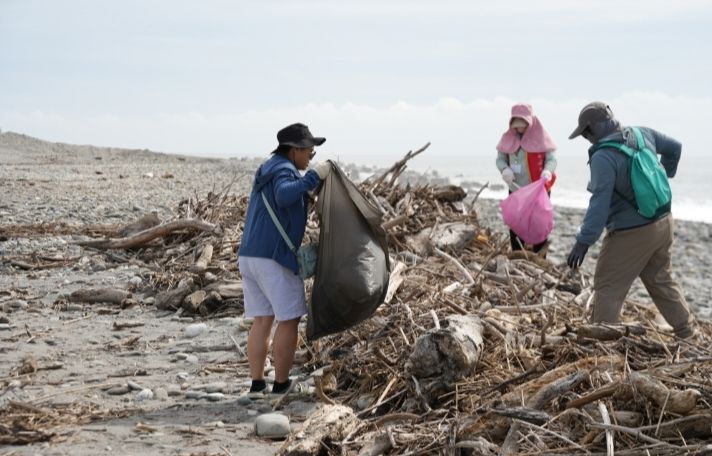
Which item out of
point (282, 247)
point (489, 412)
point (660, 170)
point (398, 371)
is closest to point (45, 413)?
point (282, 247)

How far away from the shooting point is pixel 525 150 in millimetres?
9562

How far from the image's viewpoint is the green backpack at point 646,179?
6445mm

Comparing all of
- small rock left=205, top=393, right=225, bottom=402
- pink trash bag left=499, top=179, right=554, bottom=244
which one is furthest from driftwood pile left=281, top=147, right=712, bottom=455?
pink trash bag left=499, top=179, right=554, bottom=244

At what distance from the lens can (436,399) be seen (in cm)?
521

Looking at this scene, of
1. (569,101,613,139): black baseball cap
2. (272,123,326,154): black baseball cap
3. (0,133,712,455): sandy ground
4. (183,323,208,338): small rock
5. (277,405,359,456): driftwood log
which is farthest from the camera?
(183,323,208,338): small rock

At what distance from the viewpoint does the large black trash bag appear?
573cm

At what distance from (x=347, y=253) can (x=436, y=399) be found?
42.8 inches

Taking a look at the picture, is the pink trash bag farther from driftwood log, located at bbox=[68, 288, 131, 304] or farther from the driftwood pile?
driftwood log, located at bbox=[68, 288, 131, 304]

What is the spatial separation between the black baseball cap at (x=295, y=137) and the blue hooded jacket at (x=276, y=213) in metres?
0.11

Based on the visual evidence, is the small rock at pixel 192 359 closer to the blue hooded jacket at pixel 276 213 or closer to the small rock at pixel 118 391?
the small rock at pixel 118 391

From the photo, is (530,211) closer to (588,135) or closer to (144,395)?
(588,135)

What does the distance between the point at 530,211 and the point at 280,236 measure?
14.0 ft

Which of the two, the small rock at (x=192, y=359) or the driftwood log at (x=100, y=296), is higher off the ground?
the driftwood log at (x=100, y=296)

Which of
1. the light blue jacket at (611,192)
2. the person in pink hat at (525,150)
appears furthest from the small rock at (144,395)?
the person in pink hat at (525,150)
